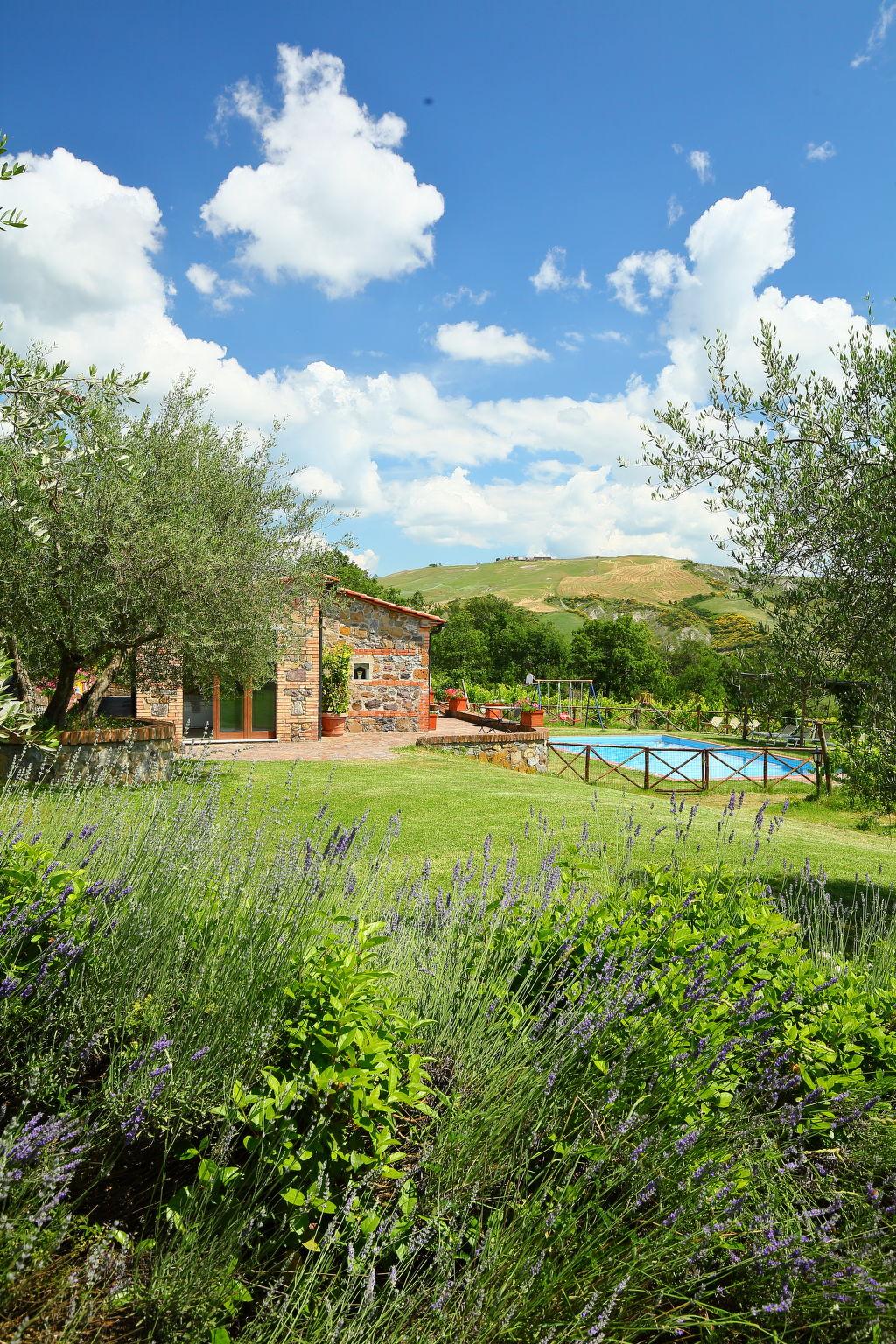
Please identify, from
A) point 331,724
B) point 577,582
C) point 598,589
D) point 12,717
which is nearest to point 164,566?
point 12,717

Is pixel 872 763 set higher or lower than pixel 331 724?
higher

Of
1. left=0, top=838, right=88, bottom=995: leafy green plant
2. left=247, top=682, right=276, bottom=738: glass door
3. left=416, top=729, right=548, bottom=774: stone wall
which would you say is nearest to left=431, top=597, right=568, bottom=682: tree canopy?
left=247, top=682, right=276, bottom=738: glass door

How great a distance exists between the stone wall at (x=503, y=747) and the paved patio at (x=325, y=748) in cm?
28

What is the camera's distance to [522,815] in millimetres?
10055

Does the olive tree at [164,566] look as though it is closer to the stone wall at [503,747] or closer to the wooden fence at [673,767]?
the stone wall at [503,747]

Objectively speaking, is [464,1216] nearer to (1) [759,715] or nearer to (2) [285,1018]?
(2) [285,1018]

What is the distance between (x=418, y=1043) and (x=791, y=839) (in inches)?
329

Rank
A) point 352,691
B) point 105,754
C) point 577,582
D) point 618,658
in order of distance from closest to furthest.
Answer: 1. point 105,754
2. point 352,691
3. point 618,658
4. point 577,582

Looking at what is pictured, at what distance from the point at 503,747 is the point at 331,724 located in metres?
5.11

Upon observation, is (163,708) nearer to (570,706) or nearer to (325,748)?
(325,748)

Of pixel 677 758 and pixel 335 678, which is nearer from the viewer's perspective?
pixel 335 678

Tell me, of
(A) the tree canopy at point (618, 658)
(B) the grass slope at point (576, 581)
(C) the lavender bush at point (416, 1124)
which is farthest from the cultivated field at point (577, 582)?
(C) the lavender bush at point (416, 1124)

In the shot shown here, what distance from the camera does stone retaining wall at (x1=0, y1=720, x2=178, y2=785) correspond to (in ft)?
33.4

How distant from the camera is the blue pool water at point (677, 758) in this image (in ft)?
64.4
